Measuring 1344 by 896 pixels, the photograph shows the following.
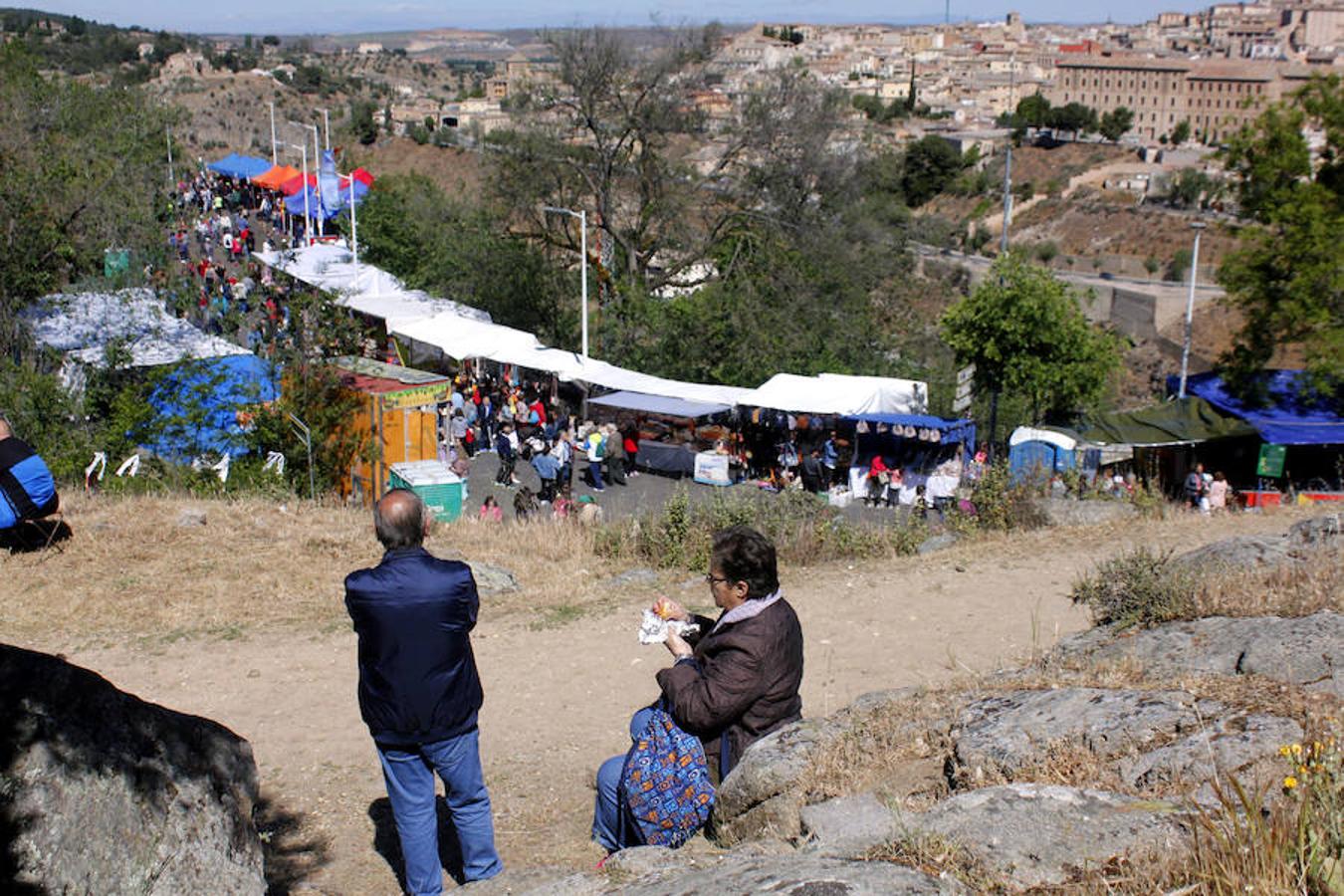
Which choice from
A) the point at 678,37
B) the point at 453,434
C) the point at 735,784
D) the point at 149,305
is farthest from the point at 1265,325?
the point at 735,784

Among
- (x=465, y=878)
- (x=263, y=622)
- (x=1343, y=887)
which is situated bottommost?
(x=263, y=622)

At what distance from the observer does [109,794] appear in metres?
3.45

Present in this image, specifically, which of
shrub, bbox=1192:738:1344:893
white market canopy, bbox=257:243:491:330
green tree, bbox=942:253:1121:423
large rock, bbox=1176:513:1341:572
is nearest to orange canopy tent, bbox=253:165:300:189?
white market canopy, bbox=257:243:491:330

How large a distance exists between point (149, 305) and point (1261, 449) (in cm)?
1666

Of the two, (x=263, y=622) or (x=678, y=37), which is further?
(x=678, y=37)

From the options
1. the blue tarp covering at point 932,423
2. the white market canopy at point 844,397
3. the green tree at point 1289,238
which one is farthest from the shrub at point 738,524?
the green tree at point 1289,238

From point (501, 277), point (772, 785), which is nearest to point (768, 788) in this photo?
point (772, 785)

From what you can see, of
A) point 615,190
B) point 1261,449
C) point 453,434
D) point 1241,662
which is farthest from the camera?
point 615,190

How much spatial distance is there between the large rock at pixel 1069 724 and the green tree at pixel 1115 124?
5026 inches

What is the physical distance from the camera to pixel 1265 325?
2062 centimetres

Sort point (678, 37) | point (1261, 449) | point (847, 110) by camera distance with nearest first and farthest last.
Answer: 1. point (1261, 449)
2. point (678, 37)
3. point (847, 110)

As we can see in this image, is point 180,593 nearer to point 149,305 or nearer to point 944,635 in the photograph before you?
point 944,635

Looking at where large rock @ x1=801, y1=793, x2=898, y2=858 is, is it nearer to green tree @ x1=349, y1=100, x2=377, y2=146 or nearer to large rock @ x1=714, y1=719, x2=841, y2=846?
large rock @ x1=714, y1=719, x2=841, y2=846

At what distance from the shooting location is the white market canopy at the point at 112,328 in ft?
56.1
